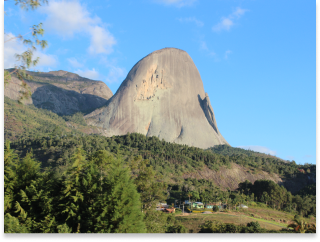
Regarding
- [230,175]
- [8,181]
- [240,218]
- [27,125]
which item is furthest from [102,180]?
[27,125]

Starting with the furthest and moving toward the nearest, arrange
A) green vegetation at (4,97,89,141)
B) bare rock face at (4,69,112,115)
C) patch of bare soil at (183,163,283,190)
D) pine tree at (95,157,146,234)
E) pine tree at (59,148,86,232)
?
bare rock face at (4,69,112,115)
green vegetation at (4,97,89,141)
patch of bare soil at (183,163,283,190)
pine tree at (59,148,86,232)
pine tree at (95,157,146,234)

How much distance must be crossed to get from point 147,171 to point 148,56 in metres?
105

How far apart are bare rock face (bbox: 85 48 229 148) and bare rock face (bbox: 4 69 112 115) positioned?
91.4 feet

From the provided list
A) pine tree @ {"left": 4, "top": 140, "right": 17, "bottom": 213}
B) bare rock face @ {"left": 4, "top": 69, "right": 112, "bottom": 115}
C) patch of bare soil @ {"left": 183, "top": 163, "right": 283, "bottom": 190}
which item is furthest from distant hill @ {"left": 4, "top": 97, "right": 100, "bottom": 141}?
pine tree @ {"left": 4, "top": 140, "right": 17, "bottom": 213}

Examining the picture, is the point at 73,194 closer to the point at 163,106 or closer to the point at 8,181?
the point at 8,181

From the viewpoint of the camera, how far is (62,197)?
57.0 ft

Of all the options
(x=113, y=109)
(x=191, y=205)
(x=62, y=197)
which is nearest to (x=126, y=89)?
(x=113, y=109)

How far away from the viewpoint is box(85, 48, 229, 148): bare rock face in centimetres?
11400

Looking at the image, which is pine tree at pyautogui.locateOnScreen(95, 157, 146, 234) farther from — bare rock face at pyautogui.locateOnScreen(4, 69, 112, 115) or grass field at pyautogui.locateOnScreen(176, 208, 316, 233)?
bare rock face at pyautogui.locateOnScreen(4, 69, 112, 115)

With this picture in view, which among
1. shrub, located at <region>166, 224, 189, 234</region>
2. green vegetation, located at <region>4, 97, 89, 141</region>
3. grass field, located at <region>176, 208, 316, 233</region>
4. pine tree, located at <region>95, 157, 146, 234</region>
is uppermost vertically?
green vegetation, located at <region>4, 97, 89, 141</region>

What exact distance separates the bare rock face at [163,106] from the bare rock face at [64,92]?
2787 cm

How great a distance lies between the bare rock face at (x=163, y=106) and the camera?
114 metres

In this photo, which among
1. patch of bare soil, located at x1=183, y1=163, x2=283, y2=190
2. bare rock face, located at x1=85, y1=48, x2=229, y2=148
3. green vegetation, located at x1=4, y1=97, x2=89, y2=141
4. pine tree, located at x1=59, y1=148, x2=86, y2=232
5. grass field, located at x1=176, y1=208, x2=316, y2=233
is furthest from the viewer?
bare rock face, located at x1=85, y1=48, x2=229, y2=148

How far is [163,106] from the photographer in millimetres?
120125
